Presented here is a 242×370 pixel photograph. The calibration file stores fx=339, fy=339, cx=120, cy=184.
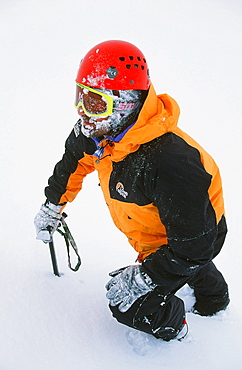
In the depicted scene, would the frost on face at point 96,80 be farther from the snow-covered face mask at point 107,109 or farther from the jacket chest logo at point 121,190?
the jacket chest logo at point 121,190

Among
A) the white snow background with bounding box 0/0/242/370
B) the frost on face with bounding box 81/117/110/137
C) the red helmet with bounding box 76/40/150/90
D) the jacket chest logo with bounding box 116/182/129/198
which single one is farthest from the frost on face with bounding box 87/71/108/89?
the white snow background with bounding box 0/0/242/370

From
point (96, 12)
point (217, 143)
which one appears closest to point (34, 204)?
point (217, 143)

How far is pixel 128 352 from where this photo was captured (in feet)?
7.20

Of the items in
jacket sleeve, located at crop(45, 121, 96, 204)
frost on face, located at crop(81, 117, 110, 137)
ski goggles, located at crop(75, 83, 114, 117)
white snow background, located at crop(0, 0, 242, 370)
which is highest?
ski goggles, located at crop(75, 83, 114, 117)

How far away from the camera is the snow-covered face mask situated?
6.27 feet

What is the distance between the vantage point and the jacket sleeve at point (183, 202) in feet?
5.90

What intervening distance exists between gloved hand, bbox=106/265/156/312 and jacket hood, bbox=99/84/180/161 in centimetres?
76

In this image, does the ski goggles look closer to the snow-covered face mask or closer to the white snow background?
the snow-covered face mask

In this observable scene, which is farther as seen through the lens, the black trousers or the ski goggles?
the black trousers

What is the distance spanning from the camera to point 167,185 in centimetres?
182

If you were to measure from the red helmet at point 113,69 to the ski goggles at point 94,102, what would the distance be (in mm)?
39

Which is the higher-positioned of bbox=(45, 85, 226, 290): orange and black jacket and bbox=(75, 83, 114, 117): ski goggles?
bbox=(75, 83, 114, 117): ski goggles

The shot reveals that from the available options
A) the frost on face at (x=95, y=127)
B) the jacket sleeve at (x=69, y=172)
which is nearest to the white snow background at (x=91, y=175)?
the jacket sleeve at (x=69, y=172)

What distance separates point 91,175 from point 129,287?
131 inches
